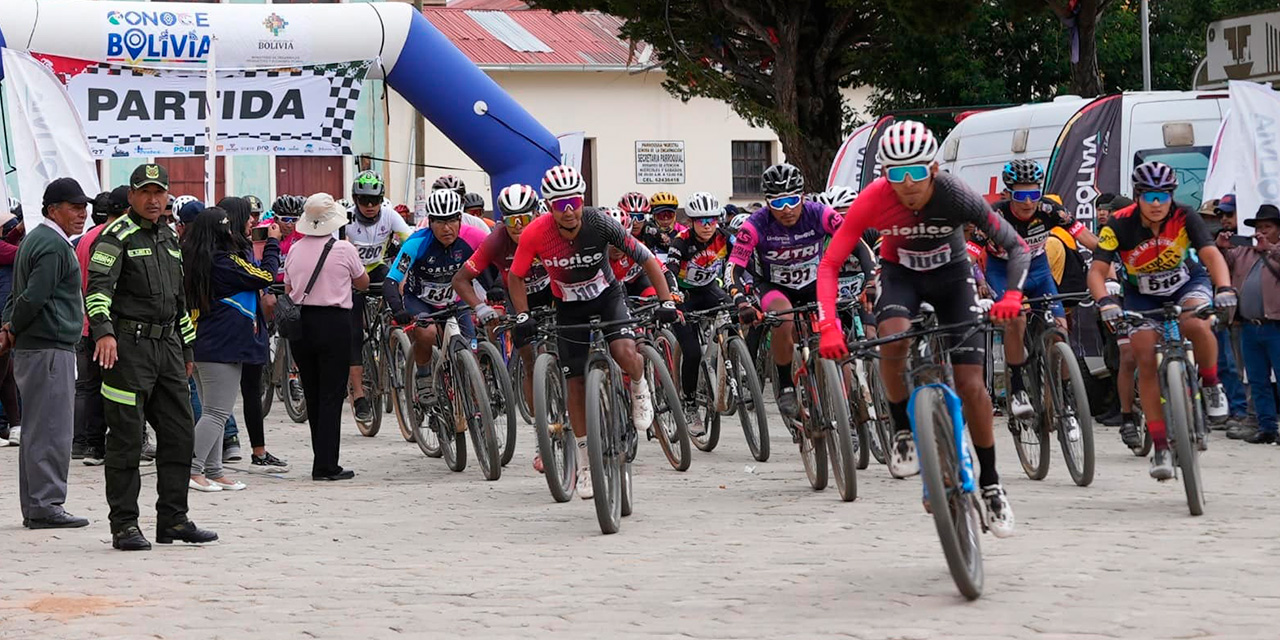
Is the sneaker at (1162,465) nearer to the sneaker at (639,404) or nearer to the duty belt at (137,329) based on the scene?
the sneaker at (639,404)

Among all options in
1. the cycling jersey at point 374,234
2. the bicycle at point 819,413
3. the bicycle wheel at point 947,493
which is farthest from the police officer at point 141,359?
the cycling jersey at point 374,234

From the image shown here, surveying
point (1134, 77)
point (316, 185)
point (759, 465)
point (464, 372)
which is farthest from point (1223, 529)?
point (316, 185)

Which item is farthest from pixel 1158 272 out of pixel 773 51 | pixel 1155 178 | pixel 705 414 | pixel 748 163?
pixel 748 163

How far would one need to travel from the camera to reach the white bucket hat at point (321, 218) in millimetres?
12750

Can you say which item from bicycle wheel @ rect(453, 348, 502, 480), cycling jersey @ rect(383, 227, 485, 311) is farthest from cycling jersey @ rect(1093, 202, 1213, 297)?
cycling jersey @ rect(383, 227, 485, 311)

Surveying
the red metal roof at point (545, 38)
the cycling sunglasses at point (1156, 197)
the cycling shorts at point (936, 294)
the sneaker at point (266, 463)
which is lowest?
the sneaker at point (266, 463)

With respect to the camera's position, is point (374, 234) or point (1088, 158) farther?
point (1088, 158)

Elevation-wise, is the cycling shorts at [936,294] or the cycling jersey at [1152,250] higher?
the cycling jersey at [1152,250]

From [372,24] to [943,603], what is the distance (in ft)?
46.6

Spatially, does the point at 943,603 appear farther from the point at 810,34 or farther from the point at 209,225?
the point at 810,34

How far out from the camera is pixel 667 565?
8523 mm

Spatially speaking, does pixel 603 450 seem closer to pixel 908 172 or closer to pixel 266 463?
pixel 908 172

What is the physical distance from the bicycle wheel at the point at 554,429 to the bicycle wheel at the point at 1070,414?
289cm

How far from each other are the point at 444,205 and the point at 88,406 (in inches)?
132
